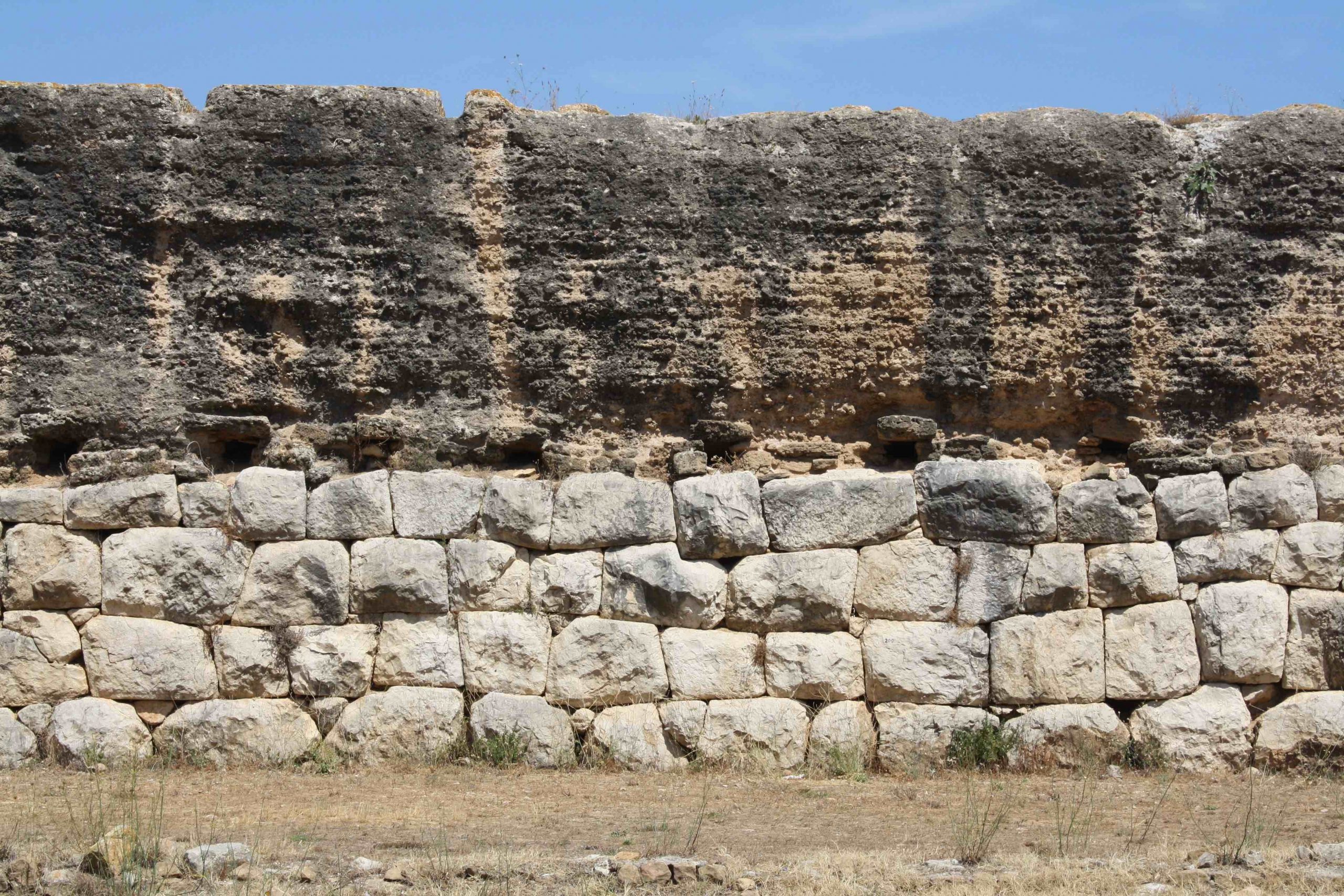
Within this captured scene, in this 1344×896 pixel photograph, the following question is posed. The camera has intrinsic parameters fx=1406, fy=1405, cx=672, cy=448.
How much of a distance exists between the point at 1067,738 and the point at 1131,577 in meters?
0.88

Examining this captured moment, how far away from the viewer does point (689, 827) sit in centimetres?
588

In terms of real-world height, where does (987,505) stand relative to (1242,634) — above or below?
above

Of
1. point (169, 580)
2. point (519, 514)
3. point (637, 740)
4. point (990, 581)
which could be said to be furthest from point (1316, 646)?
point (169, 580)

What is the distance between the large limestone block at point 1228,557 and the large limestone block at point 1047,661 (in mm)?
573

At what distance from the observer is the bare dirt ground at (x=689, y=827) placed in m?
5.07

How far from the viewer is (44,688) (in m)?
7.10

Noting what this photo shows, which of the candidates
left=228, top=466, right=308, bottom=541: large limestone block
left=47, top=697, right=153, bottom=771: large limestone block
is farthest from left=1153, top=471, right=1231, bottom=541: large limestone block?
left=47, top=697, right=153, bottom=771: large limestone block

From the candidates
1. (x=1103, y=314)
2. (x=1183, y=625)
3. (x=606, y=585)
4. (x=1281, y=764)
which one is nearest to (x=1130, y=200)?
(x=1103, y=314)

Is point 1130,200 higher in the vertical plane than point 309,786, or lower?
higher

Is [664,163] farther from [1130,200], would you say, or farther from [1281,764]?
[1281,764]

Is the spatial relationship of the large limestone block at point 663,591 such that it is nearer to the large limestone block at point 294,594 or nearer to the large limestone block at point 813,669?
the large limestone block at point 813,669

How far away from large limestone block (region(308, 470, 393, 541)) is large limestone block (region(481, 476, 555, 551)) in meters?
0.51

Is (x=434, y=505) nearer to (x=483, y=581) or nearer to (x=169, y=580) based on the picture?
(x=483, y=581)

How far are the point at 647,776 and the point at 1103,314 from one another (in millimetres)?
3463
